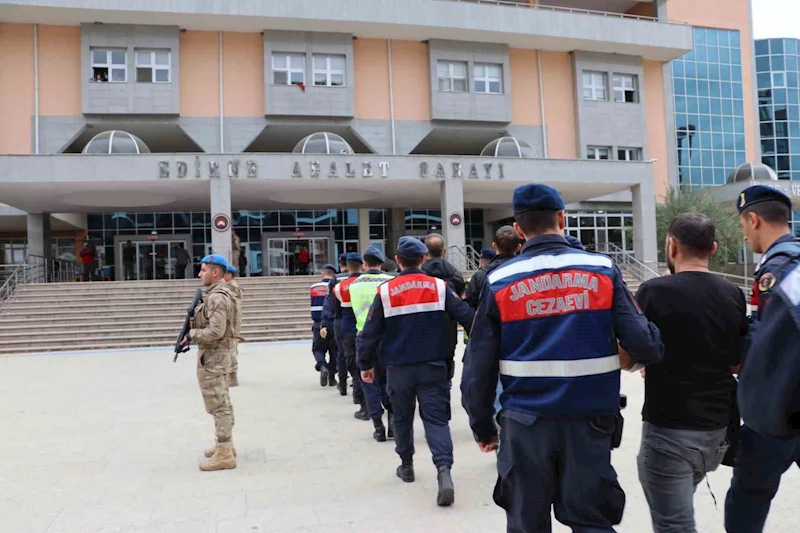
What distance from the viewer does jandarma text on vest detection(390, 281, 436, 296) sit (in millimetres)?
4828

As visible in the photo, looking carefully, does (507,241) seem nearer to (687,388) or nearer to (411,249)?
(411,249)

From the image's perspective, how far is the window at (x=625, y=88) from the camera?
1283 inches

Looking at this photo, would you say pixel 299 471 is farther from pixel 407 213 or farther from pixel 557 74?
pixel 557 74

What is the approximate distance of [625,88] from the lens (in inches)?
1288

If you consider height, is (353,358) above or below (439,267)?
below

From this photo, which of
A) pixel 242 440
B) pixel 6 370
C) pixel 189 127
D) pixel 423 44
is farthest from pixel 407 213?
pixel 242 440

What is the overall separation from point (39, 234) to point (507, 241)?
27.3 meters

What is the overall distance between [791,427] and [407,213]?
3126 centimetres

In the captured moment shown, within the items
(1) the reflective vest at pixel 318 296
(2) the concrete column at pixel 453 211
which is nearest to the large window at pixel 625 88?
(2) the concrete column at pixel 453 211

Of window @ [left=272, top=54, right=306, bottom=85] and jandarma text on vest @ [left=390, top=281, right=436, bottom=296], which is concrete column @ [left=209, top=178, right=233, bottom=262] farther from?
jandarma text on vest @ [left=390, top=281, right=436, bottom=296]

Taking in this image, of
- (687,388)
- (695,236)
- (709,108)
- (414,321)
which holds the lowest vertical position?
(687,388)

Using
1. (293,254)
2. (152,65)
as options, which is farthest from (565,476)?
(293,254)

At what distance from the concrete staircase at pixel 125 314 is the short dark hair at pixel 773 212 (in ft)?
51.5

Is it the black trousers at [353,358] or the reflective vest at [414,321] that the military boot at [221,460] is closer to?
the reflective vest at [414,321]
